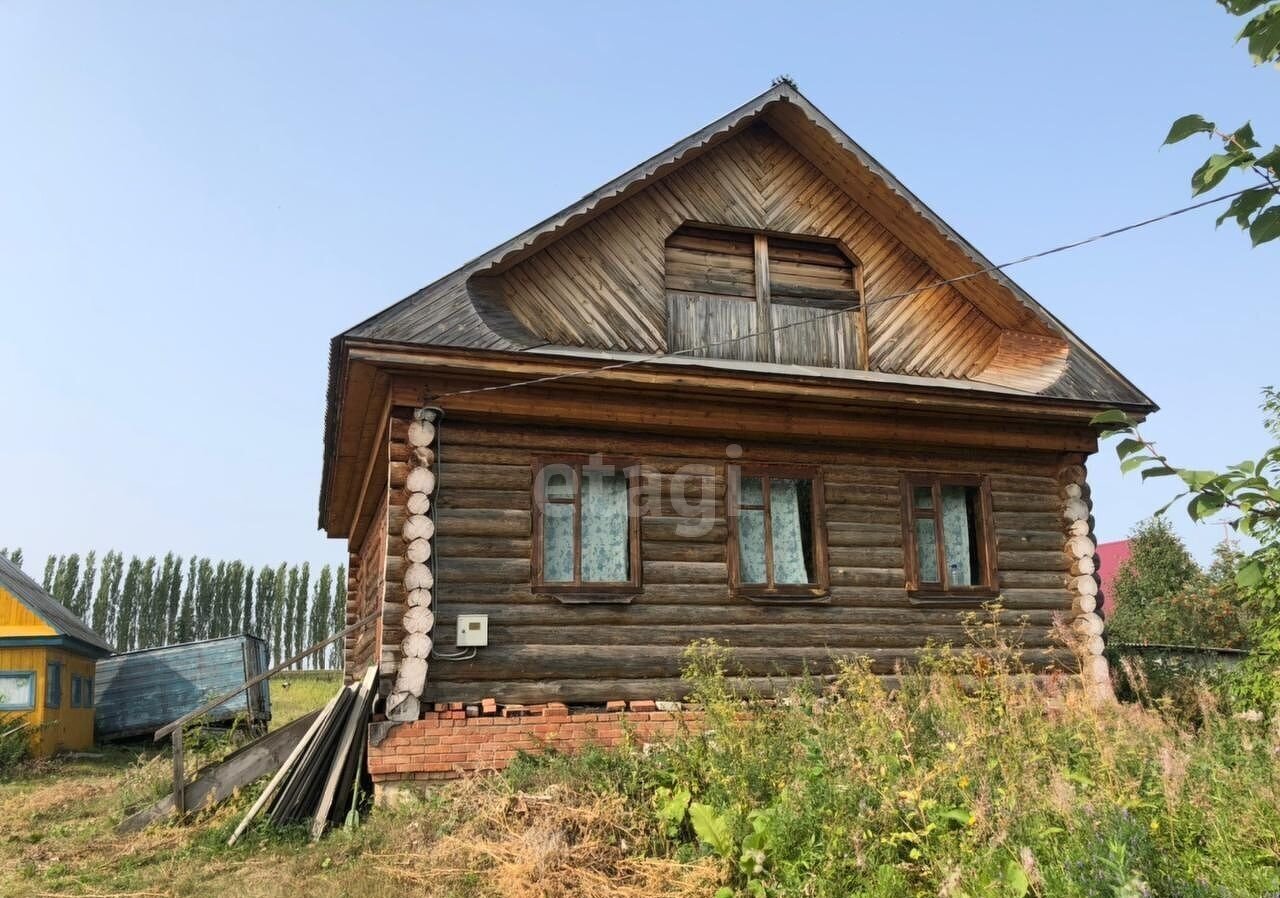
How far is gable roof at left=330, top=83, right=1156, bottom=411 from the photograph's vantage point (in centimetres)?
1051

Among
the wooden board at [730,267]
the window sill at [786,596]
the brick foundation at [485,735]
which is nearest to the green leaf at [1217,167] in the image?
the brick foundation at [485,735]

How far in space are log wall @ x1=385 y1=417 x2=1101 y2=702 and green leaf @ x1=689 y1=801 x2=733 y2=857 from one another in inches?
133

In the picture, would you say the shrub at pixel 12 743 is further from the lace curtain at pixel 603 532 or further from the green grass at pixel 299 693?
the lace curtain at pixel 603 532

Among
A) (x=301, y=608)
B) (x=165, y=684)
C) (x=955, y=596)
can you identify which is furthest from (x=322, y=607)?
(x=955, y=596)

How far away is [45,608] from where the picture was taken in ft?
59.6

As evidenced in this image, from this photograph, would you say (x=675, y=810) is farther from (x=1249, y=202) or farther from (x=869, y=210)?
(x=869, y=210)

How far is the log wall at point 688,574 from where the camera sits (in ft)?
31.8

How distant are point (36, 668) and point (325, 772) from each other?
37.3 feet

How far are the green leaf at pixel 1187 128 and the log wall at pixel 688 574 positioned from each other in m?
7.77

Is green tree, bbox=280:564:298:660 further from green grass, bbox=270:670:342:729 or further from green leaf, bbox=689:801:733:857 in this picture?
green leaf, bbox=689:801:733:857

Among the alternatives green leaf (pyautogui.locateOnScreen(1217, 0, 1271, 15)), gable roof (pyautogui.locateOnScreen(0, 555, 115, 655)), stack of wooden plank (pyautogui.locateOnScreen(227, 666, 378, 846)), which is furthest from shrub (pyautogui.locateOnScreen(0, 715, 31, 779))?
green leaf (pyautogui.locateOnScreen(1217, 0, 1271, 15))

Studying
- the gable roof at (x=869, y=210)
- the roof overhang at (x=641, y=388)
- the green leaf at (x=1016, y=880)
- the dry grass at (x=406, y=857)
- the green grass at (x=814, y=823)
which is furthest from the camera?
the gable roof at (x=869, y=210)

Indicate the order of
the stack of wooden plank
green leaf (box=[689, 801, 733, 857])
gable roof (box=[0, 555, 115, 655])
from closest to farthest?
green leaf (box=[689, 801, 733, 857]) < the stack of wooden plank < gable roof (box=[0, 555, 115, 655])

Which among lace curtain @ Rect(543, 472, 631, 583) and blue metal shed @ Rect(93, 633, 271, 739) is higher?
lace curtain @ Rect(543, 472, 631, 583)
